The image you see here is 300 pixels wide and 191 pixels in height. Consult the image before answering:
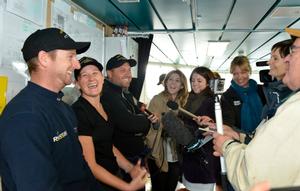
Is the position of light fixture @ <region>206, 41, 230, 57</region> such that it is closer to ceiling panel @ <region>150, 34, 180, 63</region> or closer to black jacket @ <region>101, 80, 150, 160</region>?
ceiling panel @ <region>150, 34, 180, 63</region>

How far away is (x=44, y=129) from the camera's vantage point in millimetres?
1049

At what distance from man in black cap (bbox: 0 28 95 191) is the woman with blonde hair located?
4.78ft

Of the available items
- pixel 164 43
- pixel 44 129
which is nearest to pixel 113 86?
pixel 44 129

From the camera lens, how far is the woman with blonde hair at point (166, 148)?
2.79m

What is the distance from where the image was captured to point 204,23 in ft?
11.0

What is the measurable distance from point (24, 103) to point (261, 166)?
809mm

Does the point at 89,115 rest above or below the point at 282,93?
below

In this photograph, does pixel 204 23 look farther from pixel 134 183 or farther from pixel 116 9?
pixel 134 183

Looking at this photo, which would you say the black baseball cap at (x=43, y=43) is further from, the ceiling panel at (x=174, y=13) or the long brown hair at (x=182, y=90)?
the long brown hair at (x=182, y=90)

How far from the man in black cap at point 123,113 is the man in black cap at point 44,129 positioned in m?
0.48

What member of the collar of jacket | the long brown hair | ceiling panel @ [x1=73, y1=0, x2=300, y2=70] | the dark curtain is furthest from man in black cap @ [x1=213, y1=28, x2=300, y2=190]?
the dark curtain

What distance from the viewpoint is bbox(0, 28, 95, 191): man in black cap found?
0.98 metres

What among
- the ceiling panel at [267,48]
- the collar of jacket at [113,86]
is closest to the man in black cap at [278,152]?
the collar of jacket at [113,86]

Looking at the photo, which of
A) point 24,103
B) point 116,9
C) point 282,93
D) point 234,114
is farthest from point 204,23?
point 24,103
